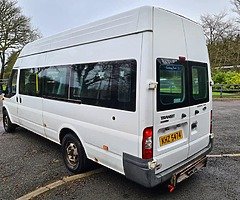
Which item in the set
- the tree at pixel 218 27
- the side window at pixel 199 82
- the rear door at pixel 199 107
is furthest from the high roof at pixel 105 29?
the tree at pixel 218 27

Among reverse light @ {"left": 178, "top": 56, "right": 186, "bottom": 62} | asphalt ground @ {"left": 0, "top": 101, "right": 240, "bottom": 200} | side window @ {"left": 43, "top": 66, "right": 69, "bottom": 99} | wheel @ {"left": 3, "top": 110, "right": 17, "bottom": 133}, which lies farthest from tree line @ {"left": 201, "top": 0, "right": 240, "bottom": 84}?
reverse light @ {"left": 178, "top": 56, "right": 186, "bottom": 62}

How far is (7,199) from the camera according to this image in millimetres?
3656

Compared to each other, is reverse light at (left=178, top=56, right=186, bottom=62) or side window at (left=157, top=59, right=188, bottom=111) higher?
reverse light at (left=178, top=56, right=186, bottom=62)

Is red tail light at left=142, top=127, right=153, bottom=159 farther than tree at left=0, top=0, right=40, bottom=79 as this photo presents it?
No

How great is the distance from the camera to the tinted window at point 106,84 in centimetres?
330

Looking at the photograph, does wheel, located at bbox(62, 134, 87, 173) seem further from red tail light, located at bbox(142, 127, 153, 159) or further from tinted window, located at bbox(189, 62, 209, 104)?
tinted window, located at bbox(189, 62, 209, 104)

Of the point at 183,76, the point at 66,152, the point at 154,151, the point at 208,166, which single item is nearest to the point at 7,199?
the point at 66,152

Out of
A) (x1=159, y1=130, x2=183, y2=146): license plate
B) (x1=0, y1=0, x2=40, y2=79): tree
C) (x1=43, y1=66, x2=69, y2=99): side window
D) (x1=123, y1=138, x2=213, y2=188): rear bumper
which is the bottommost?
(x1=123, y1=138, x2=213, y2=188): rear bumper

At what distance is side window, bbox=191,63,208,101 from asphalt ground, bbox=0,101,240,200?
1.42m

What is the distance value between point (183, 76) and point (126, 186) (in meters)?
1.98

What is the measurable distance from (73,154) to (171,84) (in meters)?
2.25

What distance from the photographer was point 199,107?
4.09 metres

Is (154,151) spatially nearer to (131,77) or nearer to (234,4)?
(131,77)

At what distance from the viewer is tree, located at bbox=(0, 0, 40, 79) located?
25234 millimetres
